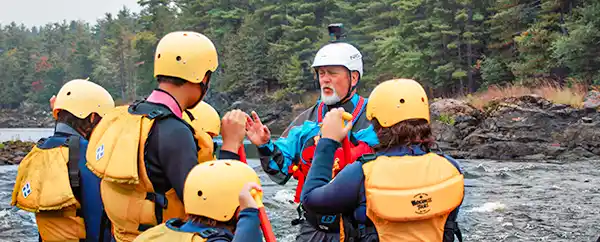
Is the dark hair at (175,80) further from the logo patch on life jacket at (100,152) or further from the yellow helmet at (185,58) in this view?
the logo patch on life jacket at (100,152)

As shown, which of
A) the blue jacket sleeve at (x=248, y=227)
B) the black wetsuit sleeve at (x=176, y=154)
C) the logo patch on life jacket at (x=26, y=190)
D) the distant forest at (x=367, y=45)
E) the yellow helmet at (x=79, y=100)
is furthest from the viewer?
the distant forest at (x=367, y=45)

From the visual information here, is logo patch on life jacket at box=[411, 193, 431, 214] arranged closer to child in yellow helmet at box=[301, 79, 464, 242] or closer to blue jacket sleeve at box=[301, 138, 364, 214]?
child in yellow helmet at box=[301, 79, 464, 242]

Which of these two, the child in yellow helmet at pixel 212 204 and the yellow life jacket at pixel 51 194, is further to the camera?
the yellow life jacket at pixel 51 194

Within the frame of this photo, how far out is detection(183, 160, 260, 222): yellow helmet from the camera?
2.71 m

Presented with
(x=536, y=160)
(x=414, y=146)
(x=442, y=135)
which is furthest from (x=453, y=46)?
(x=414, y=146)

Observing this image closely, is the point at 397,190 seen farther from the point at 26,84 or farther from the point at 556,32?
the point at 26,84

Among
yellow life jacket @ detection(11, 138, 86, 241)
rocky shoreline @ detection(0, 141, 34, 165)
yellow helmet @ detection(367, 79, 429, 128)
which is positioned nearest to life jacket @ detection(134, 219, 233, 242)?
yellow helmet @ detection(367, 79, 429, 128)

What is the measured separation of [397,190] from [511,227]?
8607mm

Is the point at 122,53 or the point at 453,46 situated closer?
the point at 453,46

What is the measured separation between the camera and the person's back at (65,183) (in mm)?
3926

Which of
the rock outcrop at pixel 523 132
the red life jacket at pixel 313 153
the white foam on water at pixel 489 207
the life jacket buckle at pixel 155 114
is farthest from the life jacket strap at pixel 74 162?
the rock outcrop at pixel 523 132

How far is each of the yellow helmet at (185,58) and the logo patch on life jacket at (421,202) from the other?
1.20m

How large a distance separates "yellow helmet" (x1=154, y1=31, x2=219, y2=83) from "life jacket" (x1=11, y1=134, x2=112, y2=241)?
3.93ft

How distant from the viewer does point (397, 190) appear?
287 cm
